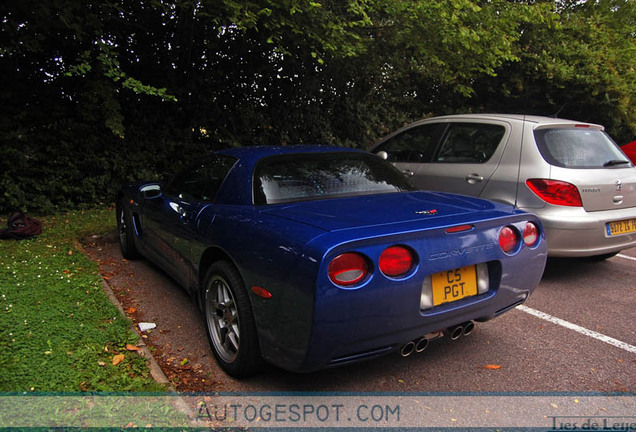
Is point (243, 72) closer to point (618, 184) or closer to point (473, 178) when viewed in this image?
point (473, 178)

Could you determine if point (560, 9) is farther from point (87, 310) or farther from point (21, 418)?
point (21, 418)

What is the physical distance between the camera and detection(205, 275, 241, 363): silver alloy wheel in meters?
2.84

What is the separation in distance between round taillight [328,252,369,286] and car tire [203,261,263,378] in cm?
63

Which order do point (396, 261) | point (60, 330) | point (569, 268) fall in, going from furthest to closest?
point (569, 268), point (60, 330), point (396, 261)

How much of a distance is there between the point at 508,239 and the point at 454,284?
1.69 feet

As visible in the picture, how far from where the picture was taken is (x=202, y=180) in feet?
12.3

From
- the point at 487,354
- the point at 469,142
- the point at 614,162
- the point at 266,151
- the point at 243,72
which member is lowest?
the point at 487,354

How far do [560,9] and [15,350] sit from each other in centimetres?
1248

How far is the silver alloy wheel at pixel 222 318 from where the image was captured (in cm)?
284

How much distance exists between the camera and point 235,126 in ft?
30.0

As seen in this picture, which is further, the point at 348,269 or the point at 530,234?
the point at 530,234

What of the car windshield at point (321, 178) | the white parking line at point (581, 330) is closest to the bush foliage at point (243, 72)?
the car windshield at point (321, 178)

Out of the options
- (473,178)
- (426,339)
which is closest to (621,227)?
(473,178)

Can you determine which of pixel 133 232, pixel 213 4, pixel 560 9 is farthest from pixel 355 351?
pixel 560 9
